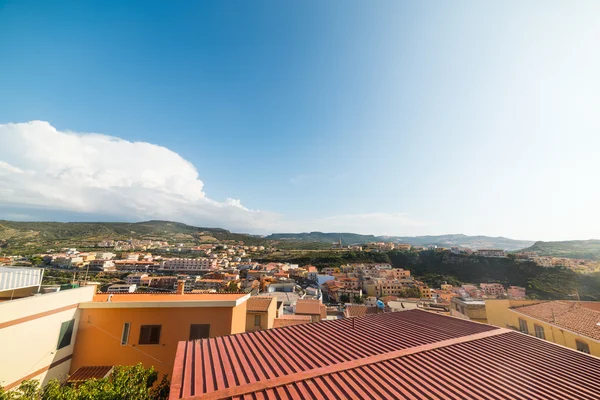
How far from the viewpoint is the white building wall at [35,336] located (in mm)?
7742

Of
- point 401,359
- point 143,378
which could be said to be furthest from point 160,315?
point 401,359

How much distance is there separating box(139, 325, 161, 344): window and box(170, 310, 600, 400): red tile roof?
247 inches

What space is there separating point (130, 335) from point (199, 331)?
8.92 feet

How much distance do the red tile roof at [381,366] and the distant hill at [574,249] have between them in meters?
143

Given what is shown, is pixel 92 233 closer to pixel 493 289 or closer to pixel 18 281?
pixel 18 281

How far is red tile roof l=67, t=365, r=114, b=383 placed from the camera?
29.4 ft

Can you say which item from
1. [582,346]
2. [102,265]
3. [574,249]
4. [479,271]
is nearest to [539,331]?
[582,346]

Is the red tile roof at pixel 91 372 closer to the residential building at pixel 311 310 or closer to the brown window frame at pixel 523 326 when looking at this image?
the residential building at pixel 311 310

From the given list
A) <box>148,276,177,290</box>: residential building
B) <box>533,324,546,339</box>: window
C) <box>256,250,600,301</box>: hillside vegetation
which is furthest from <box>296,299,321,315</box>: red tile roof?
<box>148,276,177,290</box>: residential building

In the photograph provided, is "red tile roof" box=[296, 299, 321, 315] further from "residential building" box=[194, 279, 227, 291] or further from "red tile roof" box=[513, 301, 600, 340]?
"residential building" box=[194, 279, 227, 291]

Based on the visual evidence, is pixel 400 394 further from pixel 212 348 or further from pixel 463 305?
pixel 463 305

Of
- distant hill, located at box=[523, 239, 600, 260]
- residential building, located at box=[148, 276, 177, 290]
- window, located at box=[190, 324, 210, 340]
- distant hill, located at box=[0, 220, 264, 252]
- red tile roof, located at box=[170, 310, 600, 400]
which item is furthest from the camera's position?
distant hill, located at box=[523, 239, 600, 260]

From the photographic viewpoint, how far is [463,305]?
2423cm

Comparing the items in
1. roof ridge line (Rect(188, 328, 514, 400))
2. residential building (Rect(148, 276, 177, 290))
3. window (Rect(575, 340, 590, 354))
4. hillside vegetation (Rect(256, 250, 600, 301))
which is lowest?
residential building (Rect(148, 276, 177, 290))
